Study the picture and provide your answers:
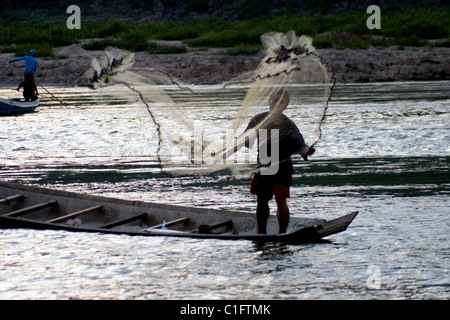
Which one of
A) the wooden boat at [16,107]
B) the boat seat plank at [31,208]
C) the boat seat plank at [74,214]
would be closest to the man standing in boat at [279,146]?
the boat seat plank at [74,214]

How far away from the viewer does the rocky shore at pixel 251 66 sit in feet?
123

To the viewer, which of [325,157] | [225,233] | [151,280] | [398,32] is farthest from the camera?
[398,32]

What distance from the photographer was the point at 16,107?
2597 centimetres

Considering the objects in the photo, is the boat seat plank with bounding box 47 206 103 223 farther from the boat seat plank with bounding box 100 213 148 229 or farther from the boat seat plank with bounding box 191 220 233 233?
the boat seat plank with bounding box 191 220 233 233

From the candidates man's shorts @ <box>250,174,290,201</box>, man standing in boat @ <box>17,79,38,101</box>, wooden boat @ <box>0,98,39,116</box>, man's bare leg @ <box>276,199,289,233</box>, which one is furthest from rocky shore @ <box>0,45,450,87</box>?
man's shorts @ <box>250,174,290,201</box>

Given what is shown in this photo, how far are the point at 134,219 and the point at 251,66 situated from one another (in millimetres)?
28153

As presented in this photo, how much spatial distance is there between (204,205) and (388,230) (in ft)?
9.34

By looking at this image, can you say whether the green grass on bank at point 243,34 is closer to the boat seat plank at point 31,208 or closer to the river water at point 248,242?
the river water at point 248,242

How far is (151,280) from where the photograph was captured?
8281 mm

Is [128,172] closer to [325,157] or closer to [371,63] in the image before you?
[325,157]

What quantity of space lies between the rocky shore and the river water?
15289mm

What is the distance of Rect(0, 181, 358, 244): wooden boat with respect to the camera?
30.0 feet
